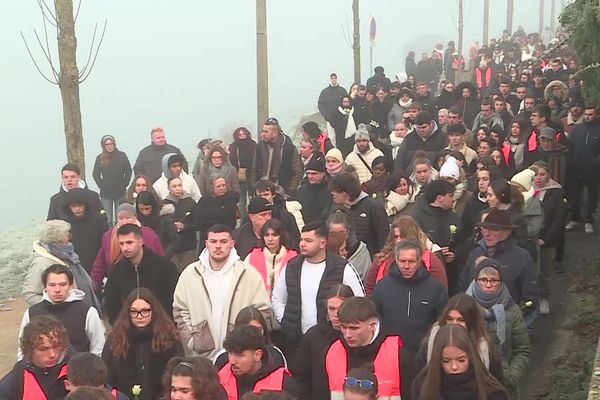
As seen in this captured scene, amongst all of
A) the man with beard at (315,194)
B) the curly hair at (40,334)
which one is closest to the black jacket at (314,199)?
the man with beard at (315,194)

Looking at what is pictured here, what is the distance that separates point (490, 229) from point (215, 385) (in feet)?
10.7

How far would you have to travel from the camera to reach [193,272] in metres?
6.29

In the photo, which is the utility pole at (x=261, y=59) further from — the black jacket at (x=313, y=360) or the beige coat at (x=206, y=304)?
the black jacket at (x=313, y=360)

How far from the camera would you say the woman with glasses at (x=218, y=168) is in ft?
34.6

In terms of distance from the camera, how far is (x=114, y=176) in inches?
488

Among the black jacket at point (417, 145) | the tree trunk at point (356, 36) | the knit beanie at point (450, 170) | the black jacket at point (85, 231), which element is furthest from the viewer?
the tree trunk at point (356, 36)

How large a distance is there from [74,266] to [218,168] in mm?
3689

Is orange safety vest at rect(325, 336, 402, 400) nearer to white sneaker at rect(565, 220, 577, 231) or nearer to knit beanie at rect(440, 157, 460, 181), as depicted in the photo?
knit beanie at rect(440, 157, 460, 181)

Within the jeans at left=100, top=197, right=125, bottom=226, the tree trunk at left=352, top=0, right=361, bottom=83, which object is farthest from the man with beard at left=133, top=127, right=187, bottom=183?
the tree trunk at left=352, top=0, right=361, bottom=83

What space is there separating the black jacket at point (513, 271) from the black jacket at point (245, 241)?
6.11 ft

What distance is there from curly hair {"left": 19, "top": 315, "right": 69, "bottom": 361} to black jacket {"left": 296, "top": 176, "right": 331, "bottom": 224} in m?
4.05

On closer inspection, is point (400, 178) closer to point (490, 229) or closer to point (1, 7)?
point (490, 229)

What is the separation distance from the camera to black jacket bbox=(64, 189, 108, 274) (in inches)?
337

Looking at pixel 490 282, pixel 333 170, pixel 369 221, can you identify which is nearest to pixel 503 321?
pixel 490 282
